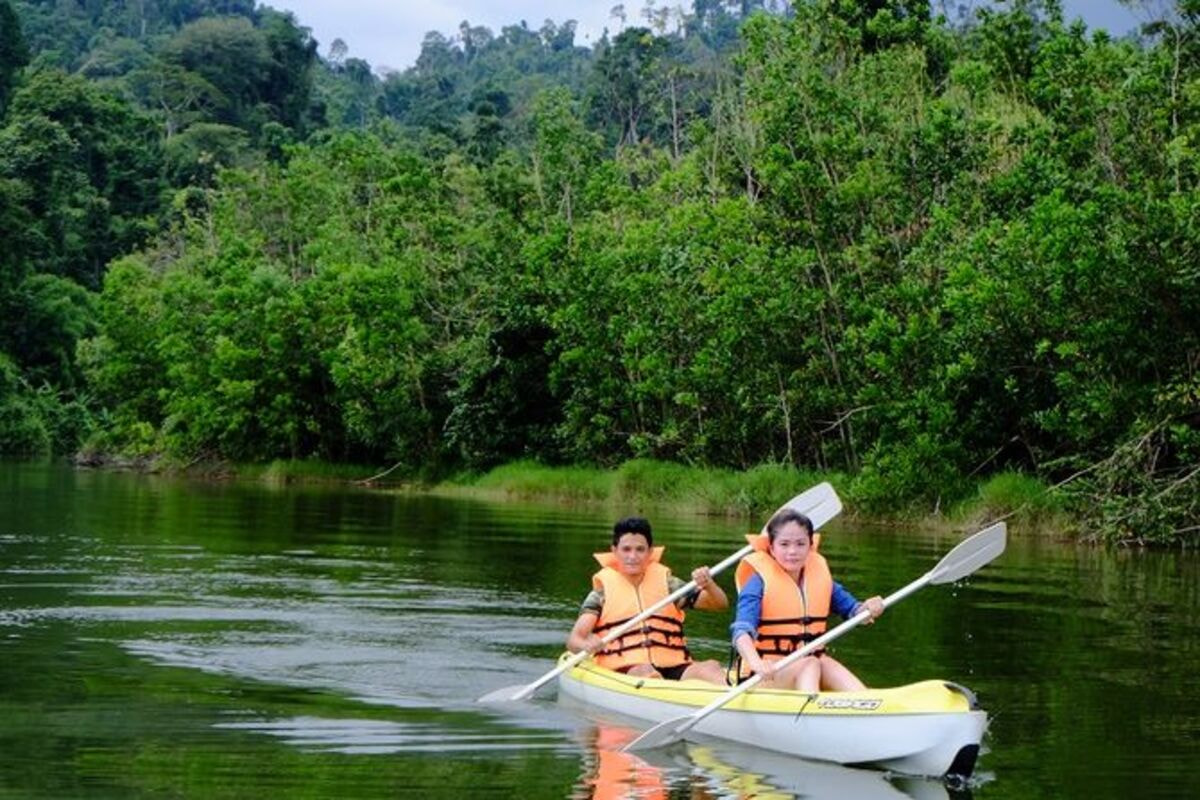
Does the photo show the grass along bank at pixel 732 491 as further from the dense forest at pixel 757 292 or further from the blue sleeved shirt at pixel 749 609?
the blue sleeved shirt at pixel 749 609

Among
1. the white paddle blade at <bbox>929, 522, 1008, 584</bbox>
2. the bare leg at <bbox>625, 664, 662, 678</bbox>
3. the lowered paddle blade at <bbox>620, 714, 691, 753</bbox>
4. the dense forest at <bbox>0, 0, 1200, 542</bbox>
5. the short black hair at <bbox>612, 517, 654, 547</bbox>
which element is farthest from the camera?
the dense forest at <bbox>0, 0, 1200, 542</bbox>

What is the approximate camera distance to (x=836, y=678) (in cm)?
1123

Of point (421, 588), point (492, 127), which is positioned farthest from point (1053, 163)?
point (492, 127)

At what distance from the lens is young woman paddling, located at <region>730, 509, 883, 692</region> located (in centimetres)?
1137

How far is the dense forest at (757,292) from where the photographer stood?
28.1 metres

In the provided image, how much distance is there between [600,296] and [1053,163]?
39.1 ft

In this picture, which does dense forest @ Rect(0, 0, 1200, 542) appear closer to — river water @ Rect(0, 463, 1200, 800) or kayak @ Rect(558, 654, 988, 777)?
river water @ Rect(0, 463, 1200, 800)

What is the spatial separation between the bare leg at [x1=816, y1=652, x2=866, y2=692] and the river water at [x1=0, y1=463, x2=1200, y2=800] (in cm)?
64

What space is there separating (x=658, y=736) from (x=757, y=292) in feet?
73.2

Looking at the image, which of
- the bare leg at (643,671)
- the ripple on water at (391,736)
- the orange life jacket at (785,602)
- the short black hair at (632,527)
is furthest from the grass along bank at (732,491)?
the ripple on water at (391,736)

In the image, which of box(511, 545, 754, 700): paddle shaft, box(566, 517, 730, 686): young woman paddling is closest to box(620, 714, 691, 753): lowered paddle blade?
box(511, 545, 754, 700): paddle shaft

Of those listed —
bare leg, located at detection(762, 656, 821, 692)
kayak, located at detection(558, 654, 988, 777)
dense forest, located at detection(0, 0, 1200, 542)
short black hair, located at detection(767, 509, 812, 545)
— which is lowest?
kayak, located at detection(558, 654, 988, 777)

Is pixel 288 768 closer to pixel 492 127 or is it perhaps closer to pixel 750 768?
pixel 750 768

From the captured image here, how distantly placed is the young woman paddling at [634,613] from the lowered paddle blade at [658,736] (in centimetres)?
163
